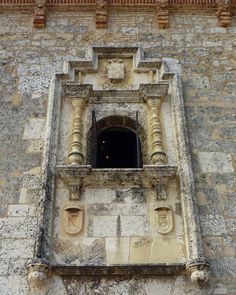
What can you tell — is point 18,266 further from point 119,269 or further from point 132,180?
point 132,180

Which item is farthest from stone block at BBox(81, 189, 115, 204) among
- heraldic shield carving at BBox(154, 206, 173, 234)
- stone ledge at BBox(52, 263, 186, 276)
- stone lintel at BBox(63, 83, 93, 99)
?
stone lintel at BBox(63, 83, 93, 99)

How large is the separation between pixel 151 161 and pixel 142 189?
411mm

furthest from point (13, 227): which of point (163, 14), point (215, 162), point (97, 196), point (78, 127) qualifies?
point (163, 14)

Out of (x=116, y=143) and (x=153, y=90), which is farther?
(x=116, y=143)

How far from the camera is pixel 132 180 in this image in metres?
5.71

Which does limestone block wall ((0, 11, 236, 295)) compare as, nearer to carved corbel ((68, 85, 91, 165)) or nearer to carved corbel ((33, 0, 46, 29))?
carved corbel ((33, 0, 46, 29))

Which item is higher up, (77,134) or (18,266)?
(77,134)

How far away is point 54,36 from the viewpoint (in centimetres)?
739

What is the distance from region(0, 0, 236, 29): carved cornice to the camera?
7574mm

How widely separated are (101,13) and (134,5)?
0.51 meters

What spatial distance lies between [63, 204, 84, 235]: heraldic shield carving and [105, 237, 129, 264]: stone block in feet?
1.10

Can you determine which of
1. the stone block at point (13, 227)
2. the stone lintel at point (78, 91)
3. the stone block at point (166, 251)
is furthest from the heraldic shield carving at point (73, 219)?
the stone lintel at point (78, 91)

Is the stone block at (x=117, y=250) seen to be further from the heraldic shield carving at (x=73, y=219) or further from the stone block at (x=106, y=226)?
the heraldic shield carving at (x=73, y=219)

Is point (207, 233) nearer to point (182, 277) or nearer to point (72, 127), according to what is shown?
point (182, 277)
